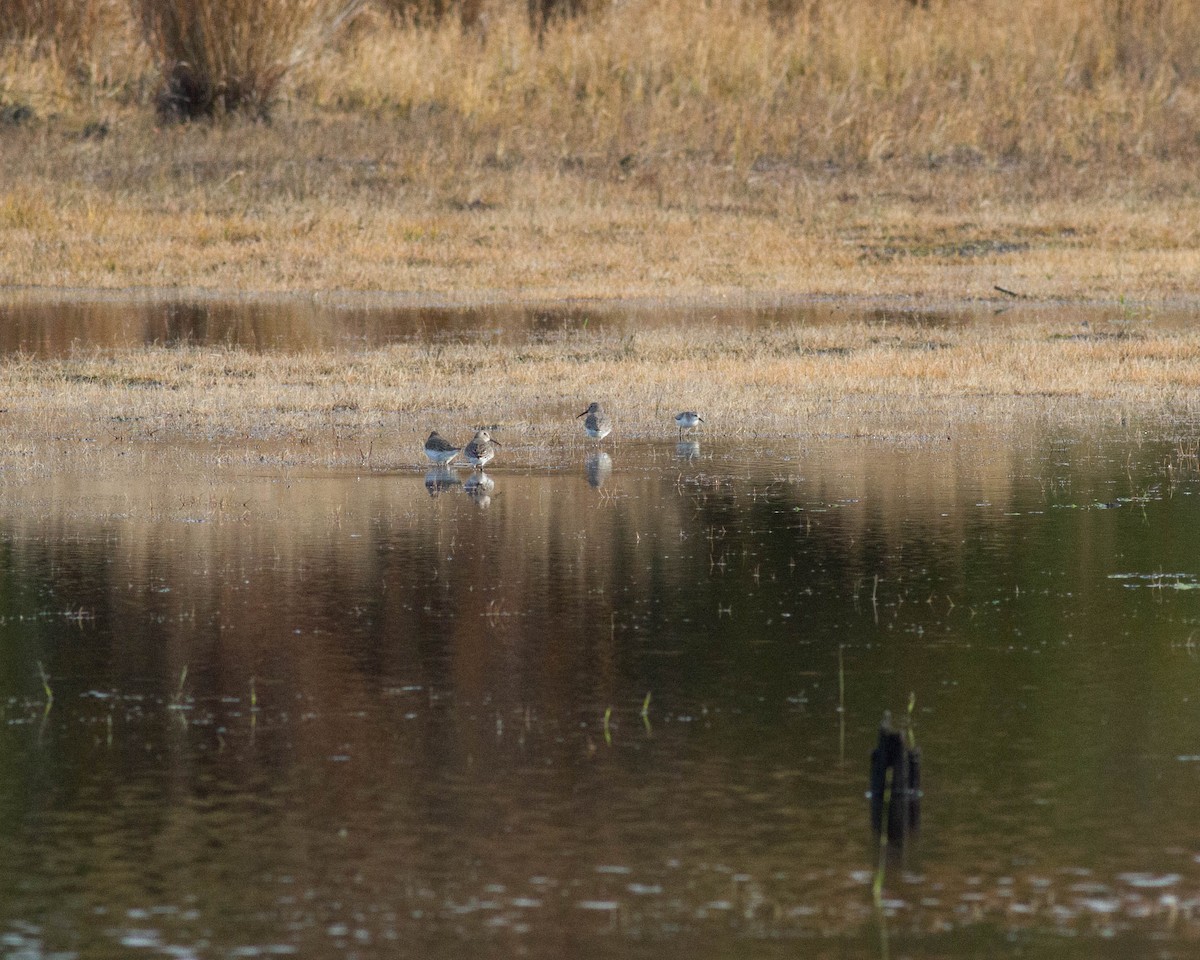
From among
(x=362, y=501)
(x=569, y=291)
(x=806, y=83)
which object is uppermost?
(x=806, y=83)

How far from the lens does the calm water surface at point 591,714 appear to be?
6.80 m

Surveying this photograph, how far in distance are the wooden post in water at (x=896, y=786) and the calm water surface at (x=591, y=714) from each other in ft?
0.40

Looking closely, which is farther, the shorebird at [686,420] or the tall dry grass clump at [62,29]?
the tall dry grass clump at [62,29]

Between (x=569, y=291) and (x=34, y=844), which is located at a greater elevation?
(x=569, y=291)

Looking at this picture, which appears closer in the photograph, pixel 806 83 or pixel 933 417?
pixel 933 417

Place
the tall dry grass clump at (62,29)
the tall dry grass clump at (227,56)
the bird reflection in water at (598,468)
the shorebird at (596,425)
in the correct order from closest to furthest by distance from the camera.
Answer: the bird reflection in water at (598,468) → the shorebird at (596,425) → the tall dry grass clump at (227,56) → the tall dry grass clump at (62,29)

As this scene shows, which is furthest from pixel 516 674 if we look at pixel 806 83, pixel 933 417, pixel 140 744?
pixel 806 83

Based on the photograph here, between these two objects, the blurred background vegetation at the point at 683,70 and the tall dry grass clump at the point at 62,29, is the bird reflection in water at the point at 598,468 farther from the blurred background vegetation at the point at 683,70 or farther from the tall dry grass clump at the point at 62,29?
the tall dry grass clump at the point at 62,29

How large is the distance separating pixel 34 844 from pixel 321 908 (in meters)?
1.16

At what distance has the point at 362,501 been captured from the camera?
45.8 feet

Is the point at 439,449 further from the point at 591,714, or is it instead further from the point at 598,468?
the point at 591,714

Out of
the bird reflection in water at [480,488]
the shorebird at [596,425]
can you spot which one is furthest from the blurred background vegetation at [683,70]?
the bird reflection in water at [480,488]

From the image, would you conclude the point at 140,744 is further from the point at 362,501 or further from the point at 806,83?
the point at 806,83

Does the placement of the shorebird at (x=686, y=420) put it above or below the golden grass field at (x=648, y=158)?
below
